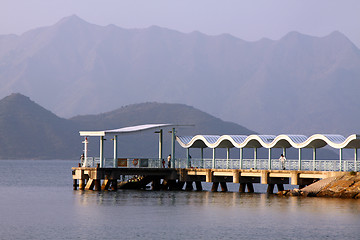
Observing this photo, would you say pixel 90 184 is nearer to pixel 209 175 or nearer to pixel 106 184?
pixel 106 184

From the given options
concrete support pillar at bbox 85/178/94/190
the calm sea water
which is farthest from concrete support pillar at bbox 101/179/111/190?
the calm sea water

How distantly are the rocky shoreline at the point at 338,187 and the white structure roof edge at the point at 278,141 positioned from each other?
12.1ft

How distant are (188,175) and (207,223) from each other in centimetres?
3336

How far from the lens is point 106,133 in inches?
3639

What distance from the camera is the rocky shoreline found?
77.5m

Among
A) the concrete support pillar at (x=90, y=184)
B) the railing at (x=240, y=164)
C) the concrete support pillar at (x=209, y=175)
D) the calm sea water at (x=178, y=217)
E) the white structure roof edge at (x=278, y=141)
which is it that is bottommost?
the calm sea water at (x=178, y=217)

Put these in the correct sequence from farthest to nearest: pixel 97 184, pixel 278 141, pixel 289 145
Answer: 1. pixel 97 184
2. pixel 289 145
3. pixel 278 141

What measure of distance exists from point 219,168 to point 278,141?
1183 cm

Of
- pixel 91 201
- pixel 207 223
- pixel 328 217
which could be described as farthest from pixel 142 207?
pixel 328 217

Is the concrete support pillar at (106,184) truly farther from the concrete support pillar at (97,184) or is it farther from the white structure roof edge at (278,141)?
the white structure roof edge at (278,141)

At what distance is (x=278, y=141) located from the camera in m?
88.7

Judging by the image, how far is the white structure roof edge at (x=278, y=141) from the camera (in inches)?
3219

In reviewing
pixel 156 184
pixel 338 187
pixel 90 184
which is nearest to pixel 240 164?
pixel 156 184

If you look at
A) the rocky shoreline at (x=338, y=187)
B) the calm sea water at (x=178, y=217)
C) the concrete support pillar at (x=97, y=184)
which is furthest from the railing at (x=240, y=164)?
the calm sea water at (x=178, y=217)
